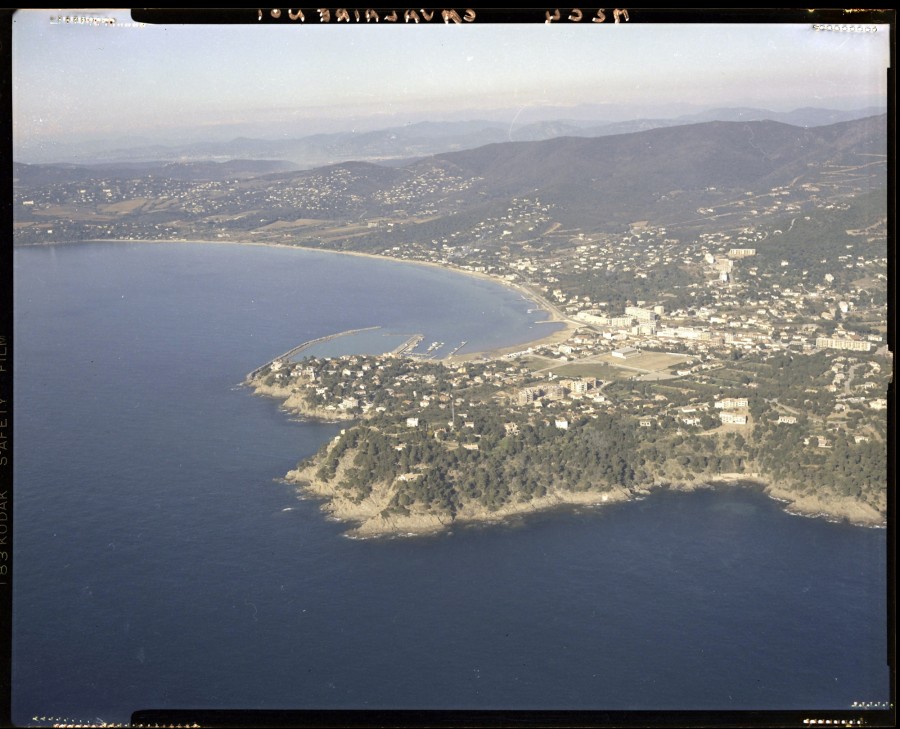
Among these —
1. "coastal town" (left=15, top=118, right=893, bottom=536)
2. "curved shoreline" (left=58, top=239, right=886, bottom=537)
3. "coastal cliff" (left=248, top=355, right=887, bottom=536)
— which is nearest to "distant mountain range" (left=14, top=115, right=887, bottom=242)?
"coastal town" (left=15, top=118, right=893, bottom=536)

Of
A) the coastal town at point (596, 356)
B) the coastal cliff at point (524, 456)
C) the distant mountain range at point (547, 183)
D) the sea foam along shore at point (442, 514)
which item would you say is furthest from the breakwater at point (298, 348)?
the distant mountain range at point (547, 183)

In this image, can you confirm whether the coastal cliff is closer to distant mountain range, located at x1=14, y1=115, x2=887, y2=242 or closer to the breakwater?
the breakwater

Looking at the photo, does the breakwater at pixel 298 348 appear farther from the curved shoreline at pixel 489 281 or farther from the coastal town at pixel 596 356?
the curved shoreline at pixel 489 281

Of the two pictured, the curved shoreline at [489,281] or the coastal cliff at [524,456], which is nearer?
the coastal cliff at [524,456]

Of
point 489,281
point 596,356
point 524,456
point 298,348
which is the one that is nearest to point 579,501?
point 524,456

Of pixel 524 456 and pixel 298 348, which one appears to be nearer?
Result: pixel 524 456

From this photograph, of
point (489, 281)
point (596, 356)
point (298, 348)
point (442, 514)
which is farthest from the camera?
point (489, 281)

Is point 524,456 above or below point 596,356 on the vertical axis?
below

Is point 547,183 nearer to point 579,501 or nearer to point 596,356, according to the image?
point 596,356
